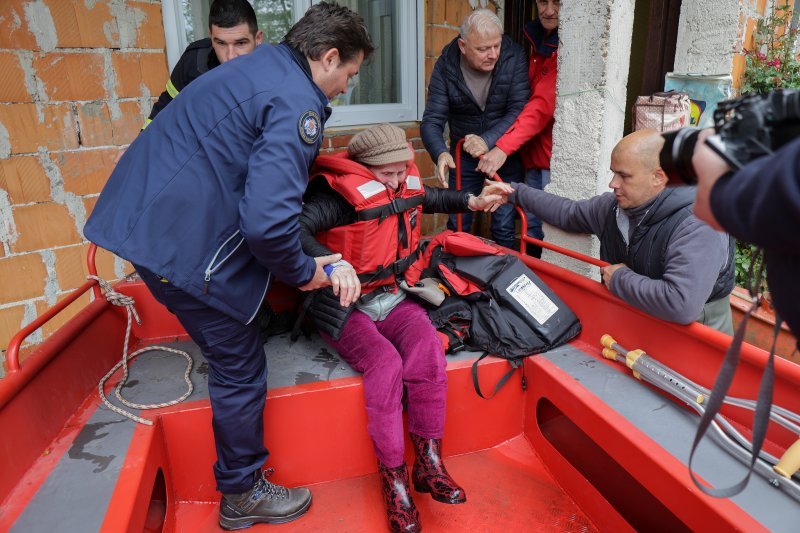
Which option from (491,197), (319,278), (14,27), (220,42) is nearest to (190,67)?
(220,42)

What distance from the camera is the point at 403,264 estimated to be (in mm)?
2283

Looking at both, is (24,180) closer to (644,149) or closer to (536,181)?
(536,181)

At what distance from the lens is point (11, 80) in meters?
2.55

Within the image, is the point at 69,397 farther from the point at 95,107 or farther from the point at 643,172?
the point at 643,172

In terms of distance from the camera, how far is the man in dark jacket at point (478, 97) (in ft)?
9.18

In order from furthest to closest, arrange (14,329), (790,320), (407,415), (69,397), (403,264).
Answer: (14,329)
(403,264)
(407,415)
(69,397)
(790,320)

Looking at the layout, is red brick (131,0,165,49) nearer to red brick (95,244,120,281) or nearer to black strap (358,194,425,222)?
red brick (95,244,120,281)

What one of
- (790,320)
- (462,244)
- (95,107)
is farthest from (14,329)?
(790,320)

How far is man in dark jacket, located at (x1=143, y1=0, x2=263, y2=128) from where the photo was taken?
2.38 meters

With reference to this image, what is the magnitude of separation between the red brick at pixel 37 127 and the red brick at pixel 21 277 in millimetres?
557

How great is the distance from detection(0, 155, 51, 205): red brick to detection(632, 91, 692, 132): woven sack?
10.1 feet

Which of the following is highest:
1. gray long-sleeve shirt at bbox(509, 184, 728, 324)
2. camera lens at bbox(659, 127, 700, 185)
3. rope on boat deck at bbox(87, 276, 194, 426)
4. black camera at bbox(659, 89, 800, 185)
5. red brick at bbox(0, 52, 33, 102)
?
red brick at bbox(0, 52, 33, 102)

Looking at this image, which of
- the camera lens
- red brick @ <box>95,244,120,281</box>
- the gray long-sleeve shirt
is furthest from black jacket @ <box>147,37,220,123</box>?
the camera lens

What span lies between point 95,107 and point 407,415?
232 centimetres
